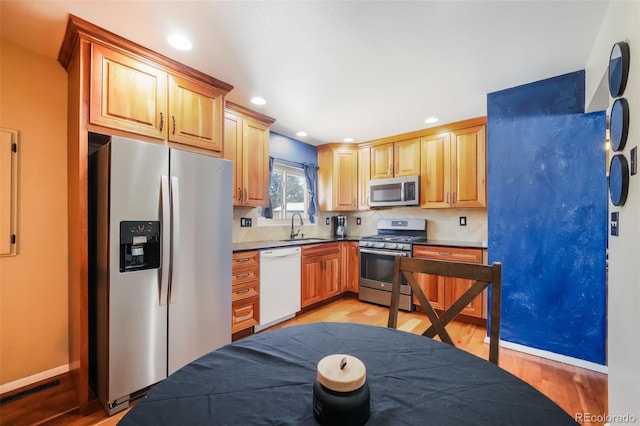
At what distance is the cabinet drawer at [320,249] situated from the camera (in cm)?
346

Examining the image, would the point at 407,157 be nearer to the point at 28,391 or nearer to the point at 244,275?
the point at 244,275

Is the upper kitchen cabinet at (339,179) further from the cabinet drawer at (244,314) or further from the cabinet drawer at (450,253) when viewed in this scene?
the cabinet drawer at (244,314)

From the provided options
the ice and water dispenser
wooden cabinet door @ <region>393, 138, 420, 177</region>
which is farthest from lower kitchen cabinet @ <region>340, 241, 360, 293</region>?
the ice and water dispenser

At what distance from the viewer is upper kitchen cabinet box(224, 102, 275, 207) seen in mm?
2871

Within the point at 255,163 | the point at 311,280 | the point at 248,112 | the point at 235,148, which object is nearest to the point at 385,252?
the point at 311,280

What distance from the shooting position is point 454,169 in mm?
3383

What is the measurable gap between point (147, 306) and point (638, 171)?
8.85 ft

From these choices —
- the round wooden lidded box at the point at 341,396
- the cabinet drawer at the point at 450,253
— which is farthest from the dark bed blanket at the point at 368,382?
the cabinet drawer at the point at 450,253

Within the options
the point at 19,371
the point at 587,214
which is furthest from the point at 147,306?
the point at 587,214

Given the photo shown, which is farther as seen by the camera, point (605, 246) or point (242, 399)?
point (605, 246)

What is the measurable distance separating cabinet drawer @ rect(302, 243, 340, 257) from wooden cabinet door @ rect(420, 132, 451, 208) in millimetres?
1333

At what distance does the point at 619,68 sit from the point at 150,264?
2859mm

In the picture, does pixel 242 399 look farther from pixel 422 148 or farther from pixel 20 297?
pixel 422 148

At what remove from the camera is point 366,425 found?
613 millimetres
